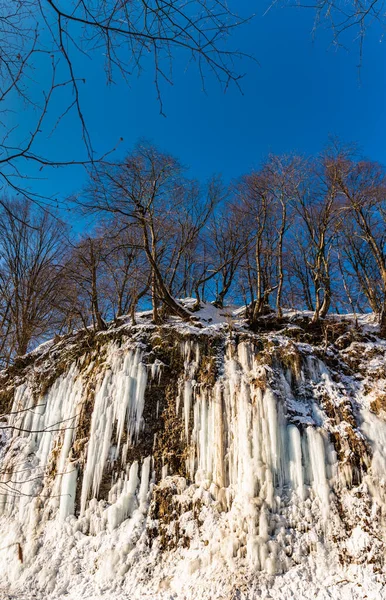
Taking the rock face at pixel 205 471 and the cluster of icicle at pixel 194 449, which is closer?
the rock face at pixel 205 471

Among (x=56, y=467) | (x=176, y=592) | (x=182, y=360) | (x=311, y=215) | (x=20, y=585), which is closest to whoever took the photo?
(x=176, y=592)

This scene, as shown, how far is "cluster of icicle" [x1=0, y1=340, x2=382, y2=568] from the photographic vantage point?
544 centimetres

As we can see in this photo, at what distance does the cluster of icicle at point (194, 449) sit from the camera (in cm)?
544

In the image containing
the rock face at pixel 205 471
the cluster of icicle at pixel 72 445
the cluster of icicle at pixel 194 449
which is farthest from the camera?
the cluster of icicle at pixel 72 445

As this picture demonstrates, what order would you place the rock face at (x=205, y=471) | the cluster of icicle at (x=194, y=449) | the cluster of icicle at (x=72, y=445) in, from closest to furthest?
the rock face at (x=205, y=471) → the cluster of icicle at (x=194, y=449) → the cluster of icicle at (x=72, y=445)

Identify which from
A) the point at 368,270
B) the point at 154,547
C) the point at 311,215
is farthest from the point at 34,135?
the point at 368,270

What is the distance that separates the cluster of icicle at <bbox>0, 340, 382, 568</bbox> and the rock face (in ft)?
0.08

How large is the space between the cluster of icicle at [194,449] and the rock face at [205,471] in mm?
25

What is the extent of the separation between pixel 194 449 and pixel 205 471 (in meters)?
0.43

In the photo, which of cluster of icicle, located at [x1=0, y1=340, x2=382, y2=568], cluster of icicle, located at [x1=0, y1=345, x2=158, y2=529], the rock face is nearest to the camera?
the rock face

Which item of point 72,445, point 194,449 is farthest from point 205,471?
point 72,445

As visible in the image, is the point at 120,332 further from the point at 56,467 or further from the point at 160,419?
the point at 56,467

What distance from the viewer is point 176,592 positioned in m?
4.81

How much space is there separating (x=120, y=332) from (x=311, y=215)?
21.6ft
